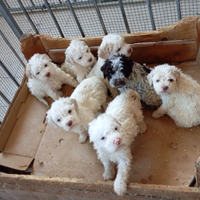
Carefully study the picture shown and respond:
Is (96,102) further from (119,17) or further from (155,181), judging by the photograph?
(119,17)

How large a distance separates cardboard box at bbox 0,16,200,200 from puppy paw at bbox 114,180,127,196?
52mm

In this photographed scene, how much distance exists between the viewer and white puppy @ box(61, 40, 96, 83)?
104 inches

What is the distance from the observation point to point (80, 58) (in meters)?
2.68

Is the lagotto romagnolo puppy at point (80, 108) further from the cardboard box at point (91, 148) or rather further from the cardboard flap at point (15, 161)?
the cardboard flap at point (15, 161)

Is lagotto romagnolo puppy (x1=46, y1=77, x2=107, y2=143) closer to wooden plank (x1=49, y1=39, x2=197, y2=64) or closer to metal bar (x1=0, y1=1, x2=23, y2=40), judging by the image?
wooden plank (x1=49, y1=39, x2=197, y2=64)

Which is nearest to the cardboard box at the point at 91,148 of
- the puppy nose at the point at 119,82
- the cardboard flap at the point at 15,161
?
the cardboard flap at the point at 15,161

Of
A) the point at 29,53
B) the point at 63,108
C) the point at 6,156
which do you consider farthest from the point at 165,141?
the point at 29,53

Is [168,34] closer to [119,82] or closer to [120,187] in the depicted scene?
[119,82]

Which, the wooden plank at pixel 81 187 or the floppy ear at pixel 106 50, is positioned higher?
the floppy ear at pixel 106 50

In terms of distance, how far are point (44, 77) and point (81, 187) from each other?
1502mm

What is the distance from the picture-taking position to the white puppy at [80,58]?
104 inches

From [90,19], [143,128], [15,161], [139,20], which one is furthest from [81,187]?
[90,19]

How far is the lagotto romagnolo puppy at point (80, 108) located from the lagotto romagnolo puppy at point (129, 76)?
1.05 ft

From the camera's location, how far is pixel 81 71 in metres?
2.92
